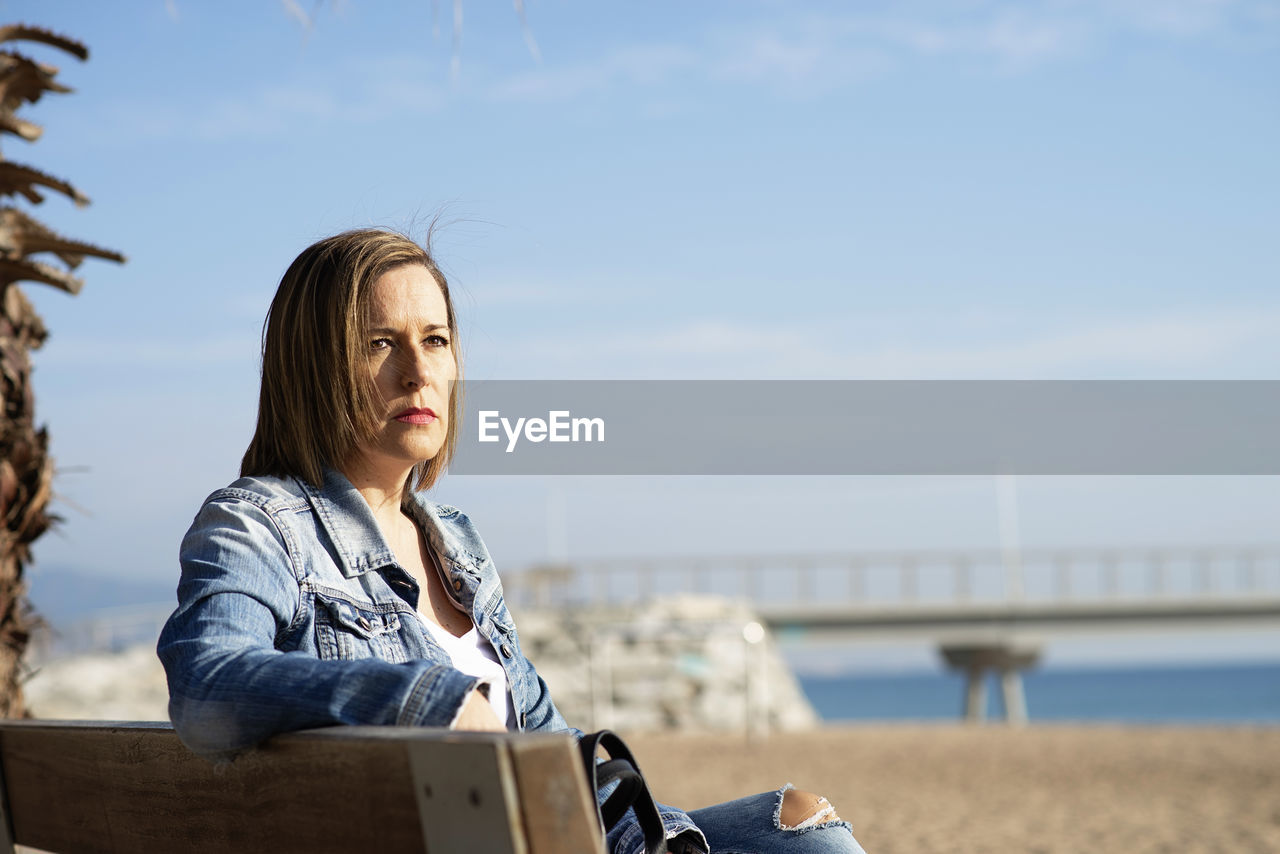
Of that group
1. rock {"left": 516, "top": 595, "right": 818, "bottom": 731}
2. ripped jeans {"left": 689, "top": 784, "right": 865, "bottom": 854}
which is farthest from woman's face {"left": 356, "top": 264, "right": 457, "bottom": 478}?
rock {"left": 516, "top": 595, "right": 818, "bottom": 731}

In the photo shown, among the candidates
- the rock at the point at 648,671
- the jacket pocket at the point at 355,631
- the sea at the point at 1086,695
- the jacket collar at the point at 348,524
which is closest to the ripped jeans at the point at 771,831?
the jacket pocket at the point at 355,631

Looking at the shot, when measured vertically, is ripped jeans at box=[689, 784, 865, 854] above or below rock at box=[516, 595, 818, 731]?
below

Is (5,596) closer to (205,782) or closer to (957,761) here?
(205,782)

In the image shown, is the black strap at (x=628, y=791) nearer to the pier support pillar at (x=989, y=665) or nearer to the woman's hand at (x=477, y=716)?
the woman's hand at (x=477, y=716)

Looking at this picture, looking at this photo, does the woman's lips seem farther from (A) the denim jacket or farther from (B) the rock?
(B) the rock

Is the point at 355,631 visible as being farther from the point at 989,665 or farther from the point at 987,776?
the point at 989,665

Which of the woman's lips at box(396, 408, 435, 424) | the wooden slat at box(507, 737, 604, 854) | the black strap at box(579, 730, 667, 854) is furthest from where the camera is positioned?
the woman's lips at box(396, 408, 435, 424)

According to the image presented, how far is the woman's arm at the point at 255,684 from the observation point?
143cm

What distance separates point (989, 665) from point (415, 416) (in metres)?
30.2

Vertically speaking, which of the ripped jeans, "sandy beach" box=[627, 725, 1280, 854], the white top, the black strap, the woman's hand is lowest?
"sandy beach" box=[627, 725, 1280, 854]

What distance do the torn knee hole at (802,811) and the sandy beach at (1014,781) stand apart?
5095mm

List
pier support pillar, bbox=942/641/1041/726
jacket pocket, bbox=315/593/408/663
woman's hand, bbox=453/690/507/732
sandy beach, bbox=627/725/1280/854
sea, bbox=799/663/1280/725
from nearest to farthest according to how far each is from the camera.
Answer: woman's hand, bbox=453/690/507/732, jacket pocket, bbox=315/593/408/663, sandy beach, bbox=627/725/1280/854, pier support pillar, bbox=942/641/1041/726, sea, bbox=799/663/1280/725

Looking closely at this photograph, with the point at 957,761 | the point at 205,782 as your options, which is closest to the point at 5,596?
the point at 205,782

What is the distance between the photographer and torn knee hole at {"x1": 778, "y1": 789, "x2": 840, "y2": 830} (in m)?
1.96
